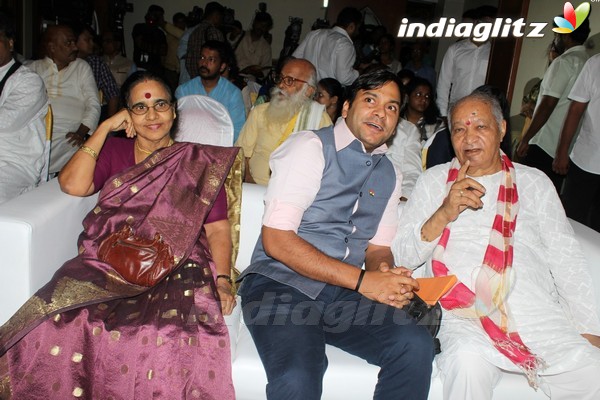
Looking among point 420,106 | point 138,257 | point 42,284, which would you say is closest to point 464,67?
point 420,106

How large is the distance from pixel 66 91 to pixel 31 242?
258 centimetres

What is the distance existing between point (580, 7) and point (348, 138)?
3.80m

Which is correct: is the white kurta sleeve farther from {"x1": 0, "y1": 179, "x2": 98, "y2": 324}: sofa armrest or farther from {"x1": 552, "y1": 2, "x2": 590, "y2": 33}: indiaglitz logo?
{"x1": 552, "y1": 2, "x2": 590, "y2": 33}: indiaglitz logo

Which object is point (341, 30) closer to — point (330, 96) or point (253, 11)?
point (330, 96)

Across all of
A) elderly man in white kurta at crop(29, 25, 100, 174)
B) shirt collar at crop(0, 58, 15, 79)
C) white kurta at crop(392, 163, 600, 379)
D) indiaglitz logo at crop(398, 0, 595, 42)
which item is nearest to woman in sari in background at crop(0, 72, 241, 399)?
white kurta at crop(392, 163, 600, 379)

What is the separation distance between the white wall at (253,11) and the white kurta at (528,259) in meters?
8.80

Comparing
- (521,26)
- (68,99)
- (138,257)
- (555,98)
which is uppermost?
(521,26)

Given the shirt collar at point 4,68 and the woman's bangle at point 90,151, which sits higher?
the shirt collar at point 4,68

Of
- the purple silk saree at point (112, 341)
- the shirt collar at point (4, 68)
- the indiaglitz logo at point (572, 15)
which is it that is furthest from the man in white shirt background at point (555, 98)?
the shirt collar at point (4, 68)

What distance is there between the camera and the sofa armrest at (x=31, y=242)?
6.42 ft

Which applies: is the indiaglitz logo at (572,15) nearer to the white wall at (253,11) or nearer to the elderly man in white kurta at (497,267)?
the elderly man in white kurta at (497,267)

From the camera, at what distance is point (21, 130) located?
3143 millimetres

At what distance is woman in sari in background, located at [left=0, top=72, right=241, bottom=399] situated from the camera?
184 centimetres

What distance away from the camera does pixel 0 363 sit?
182 cm
